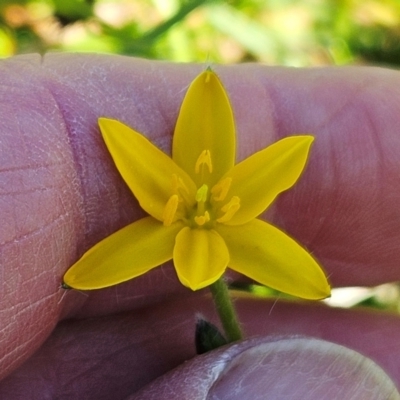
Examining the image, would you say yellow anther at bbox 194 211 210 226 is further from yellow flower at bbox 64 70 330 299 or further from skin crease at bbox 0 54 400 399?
skin crease at bbox 0 54 400 399

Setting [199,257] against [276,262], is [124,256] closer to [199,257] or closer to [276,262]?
[199,257]

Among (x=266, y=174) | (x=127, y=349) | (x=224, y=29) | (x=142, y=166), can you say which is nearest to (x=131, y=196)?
(x=142, y=166)

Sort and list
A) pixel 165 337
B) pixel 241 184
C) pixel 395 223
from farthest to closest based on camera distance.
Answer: pixel 395 223, pixel 165 337, pixel 241 184

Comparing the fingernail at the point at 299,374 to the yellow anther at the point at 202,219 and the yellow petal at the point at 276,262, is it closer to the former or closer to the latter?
the yellow petal at the point at 276,262

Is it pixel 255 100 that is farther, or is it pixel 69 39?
pixel 69 39

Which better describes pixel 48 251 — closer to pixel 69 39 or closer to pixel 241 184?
pixel 241 184

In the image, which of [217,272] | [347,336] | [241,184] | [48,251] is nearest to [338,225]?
[347,336]
